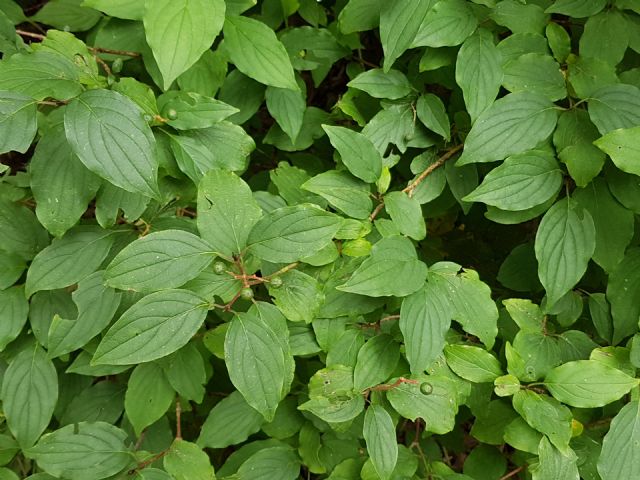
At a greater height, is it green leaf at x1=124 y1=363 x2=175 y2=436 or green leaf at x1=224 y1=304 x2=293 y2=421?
green leaf at x1=224 y1=304 x2=293 y2=421

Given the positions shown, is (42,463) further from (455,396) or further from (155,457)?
(455,396)

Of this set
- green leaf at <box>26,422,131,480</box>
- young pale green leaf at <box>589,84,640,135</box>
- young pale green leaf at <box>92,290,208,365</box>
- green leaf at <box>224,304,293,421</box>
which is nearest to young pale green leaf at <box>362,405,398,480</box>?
green leaf at <box>224,304,293,421</box>

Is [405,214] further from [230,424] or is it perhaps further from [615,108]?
[230,424]

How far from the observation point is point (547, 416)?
4.93 feet

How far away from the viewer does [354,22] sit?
5.77 ft

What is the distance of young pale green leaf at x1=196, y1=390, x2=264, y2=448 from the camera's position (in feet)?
5.74

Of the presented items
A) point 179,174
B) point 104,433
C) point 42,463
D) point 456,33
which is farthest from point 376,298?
point 42,463

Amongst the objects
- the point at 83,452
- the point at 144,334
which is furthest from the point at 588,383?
the point at 83,452

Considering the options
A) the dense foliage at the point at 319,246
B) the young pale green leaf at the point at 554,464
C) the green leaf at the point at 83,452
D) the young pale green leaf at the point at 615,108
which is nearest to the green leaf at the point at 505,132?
the dense foliage at the point at 319,246

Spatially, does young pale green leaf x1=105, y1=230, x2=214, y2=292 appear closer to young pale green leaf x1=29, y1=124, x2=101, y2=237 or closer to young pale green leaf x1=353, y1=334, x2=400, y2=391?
young pale green leaf x1=29, y1=124, x2=101, y2=237

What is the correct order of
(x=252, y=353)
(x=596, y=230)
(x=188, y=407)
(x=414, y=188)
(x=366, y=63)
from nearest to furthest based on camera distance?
1. (x=252, y=353)
2. (x=596, y=230)
3. (x=414, y=188)
4. (x=188, y=407)
5. (x=366, y=63)

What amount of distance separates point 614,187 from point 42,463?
5.63 feet

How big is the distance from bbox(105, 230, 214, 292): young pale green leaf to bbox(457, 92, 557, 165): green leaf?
77cm

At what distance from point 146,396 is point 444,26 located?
135 cm
